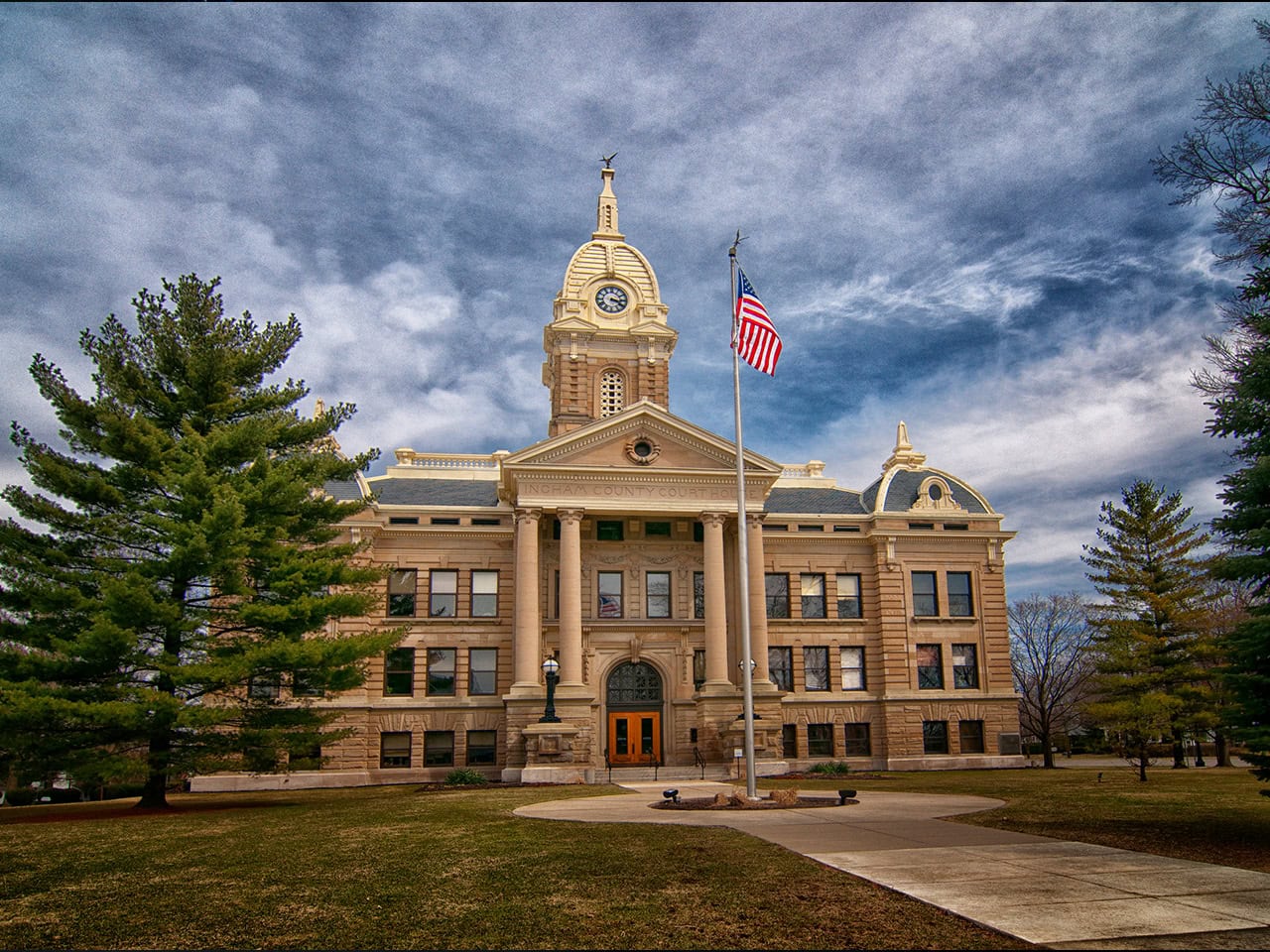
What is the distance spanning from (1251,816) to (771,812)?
9.25 m

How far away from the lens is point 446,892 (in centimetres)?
1197

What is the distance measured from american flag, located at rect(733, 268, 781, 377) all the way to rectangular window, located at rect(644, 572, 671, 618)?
2021cm

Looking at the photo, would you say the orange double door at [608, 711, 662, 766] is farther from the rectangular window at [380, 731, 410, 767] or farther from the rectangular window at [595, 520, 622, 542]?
the rectangular window at [380, 731, 410, 767]

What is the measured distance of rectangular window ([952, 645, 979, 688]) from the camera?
49250 millimetres

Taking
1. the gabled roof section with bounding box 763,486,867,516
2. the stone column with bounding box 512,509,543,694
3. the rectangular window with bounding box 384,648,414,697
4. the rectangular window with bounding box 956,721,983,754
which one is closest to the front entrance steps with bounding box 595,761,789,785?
the stone column with bounding box 512,509,543,694

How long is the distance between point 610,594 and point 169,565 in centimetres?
2386

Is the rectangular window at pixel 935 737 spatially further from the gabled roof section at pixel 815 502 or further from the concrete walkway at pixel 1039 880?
the concrete walkway at pixel 1039 880

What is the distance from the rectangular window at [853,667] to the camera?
48.7 metres

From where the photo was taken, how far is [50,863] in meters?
15.3

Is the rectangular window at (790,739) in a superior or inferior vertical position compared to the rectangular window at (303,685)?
inferior

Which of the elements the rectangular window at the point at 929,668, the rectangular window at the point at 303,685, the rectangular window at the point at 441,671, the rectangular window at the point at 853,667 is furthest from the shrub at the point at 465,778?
the rectangular window at the point at 929,668

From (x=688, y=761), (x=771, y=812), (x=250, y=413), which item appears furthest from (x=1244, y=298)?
(x=688, y=761)

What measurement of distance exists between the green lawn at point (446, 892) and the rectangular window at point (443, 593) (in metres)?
26.0

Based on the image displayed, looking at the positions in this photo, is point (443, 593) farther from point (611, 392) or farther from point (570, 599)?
point (611, 392)
